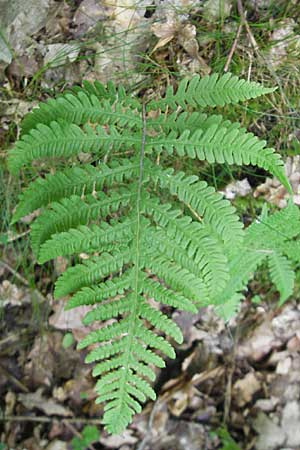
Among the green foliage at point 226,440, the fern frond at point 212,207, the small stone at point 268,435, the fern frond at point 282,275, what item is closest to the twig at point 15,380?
the green foliage at point 226,440

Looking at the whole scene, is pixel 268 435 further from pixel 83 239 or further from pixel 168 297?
pixel 83 239

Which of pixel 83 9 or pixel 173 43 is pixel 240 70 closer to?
pixel 173 43

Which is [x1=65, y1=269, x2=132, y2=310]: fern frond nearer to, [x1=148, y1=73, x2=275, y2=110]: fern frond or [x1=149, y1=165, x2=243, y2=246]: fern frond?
[x1=149, y1=165, x2=243, y2=246]: fern frond

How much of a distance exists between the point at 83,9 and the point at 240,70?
96cm

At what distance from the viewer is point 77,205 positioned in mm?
1973

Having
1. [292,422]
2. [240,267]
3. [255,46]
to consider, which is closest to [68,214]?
[240,267]

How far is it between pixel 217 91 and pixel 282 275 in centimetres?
116

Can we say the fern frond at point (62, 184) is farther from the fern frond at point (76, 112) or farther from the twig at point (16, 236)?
the twig at point (16, 236)

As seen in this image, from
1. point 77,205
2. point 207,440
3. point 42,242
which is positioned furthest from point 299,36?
point 207,440

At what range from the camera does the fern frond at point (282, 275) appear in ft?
8.63

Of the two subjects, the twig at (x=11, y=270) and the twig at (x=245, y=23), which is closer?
the twig at (x=245, y=23)

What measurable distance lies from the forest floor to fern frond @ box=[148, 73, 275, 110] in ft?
1.52

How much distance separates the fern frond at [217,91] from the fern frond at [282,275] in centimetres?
105

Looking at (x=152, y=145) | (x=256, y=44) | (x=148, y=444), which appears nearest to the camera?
(x=152, y=145)
